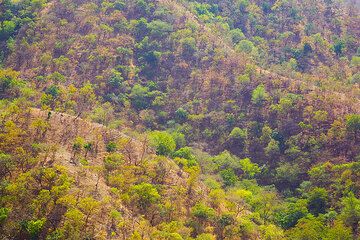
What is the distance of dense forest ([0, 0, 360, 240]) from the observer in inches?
1656

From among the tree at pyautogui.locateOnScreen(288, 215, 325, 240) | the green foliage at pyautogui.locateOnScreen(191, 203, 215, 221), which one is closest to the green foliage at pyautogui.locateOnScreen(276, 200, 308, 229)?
the tree at pyautogui.locateOnScreen(288, 215, 325, 240)

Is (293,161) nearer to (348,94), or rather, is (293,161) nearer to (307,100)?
(307,100)


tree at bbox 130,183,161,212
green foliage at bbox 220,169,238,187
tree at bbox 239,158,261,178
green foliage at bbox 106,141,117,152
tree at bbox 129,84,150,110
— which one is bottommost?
tree at bbox 129,84,150,110

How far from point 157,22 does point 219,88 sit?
22.1 metres

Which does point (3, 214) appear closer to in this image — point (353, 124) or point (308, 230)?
point (308, 230)

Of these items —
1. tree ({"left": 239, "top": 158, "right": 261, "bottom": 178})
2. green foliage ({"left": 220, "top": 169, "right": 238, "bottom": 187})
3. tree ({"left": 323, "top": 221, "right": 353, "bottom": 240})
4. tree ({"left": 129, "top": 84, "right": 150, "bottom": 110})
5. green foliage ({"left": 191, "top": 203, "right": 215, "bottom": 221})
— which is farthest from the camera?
tree ({"left": 129, "top": 84, "right": 150, "bottom": 110})

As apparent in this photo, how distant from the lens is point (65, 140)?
165 feet

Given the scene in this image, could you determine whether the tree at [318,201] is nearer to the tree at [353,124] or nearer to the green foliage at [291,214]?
the green foliage at [291,214]

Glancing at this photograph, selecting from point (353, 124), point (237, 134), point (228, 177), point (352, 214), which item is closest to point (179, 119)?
point (237, 134)

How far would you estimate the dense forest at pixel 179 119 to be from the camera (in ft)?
138

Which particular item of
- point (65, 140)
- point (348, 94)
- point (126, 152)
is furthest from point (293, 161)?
point (65, 140)

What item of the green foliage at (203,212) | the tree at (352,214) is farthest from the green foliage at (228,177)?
the tree at (352,214)

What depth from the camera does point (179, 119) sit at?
75.9m

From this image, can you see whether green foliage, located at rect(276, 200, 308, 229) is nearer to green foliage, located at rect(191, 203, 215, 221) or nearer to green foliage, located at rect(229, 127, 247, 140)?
green foliage, located at rect(191, 203, 215, 221)
